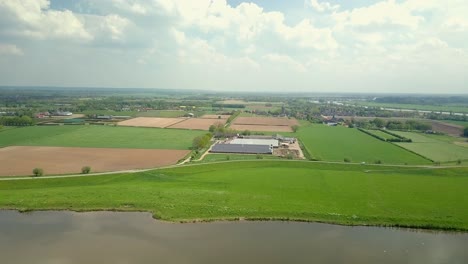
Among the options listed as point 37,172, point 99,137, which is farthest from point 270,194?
point 99,137

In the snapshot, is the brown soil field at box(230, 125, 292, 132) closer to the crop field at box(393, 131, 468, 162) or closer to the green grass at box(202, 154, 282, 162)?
the crop field at box(393, 131, 468, 162)

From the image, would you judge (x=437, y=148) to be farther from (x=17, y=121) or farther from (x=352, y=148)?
(x=17, y=121)

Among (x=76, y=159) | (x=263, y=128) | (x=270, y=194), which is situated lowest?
(x=270, y=194)

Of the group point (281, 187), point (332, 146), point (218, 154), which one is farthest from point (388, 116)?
point (281, 187)

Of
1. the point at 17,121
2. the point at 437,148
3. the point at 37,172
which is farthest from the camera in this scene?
the point at 17,121

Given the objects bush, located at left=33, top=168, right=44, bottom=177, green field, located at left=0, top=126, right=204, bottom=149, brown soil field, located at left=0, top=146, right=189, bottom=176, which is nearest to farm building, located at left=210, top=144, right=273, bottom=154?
brown soil field, located at left=0, top=146, right=189, bottom=176

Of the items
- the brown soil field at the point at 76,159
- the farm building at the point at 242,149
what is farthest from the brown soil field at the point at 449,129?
the brown soil field at the point at 76,159
